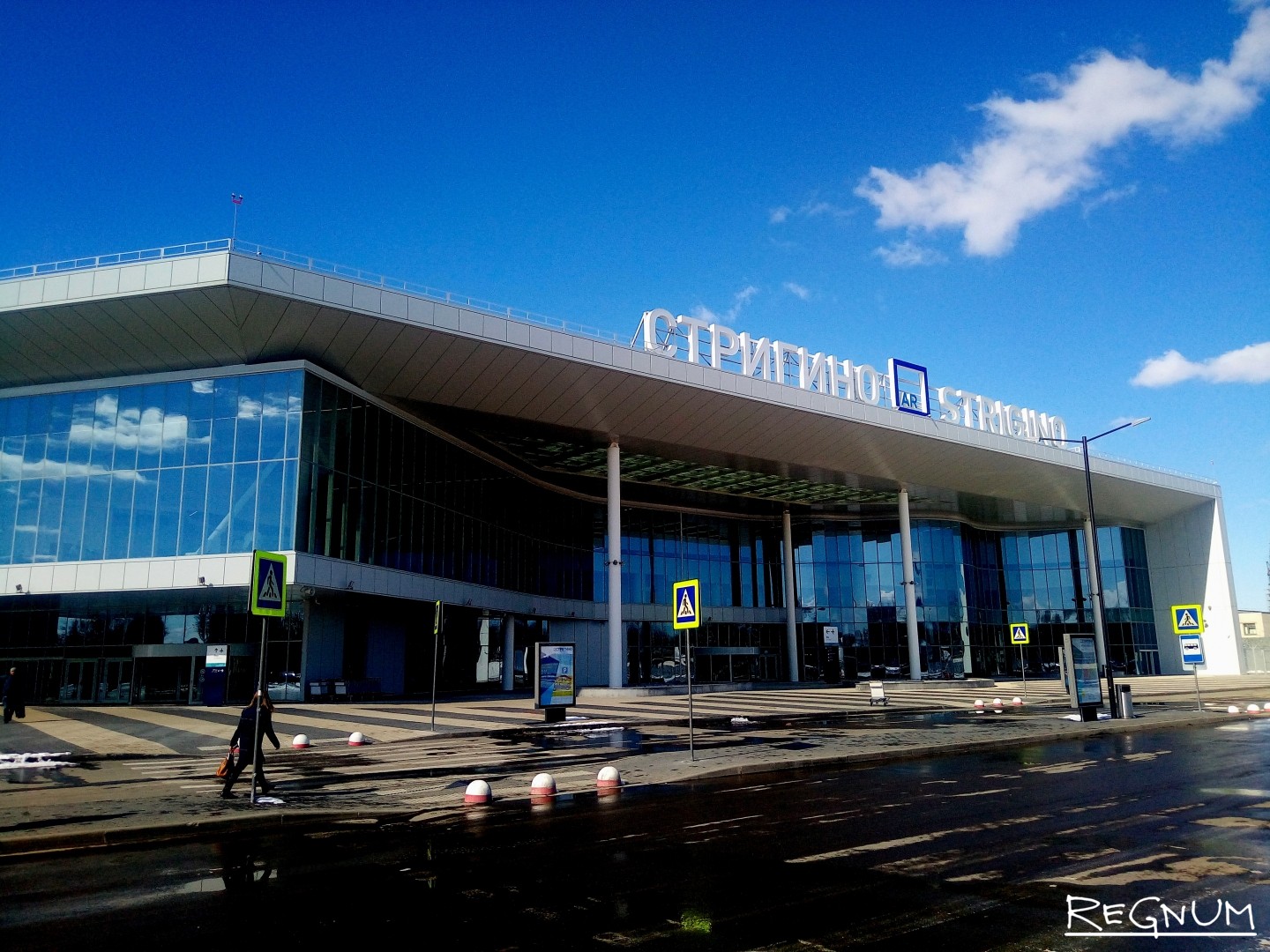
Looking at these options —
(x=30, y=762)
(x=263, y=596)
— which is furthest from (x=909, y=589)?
(x=263, y=596)

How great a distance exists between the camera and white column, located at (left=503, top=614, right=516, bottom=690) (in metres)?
51.6

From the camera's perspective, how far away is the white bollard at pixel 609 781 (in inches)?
516

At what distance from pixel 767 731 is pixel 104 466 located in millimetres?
28790

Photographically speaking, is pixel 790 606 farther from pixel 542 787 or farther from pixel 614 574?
pixel 542 787

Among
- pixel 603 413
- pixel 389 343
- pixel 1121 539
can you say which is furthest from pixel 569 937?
pixel 1121 539

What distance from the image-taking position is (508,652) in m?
51.6

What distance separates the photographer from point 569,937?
19.3 feet

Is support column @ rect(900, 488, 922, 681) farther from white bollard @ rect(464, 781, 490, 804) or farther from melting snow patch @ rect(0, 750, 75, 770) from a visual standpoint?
melting snow patch @ rect(0, 750, 75, 770)

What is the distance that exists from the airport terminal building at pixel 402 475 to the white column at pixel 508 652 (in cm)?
24

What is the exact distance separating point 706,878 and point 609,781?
5964mm

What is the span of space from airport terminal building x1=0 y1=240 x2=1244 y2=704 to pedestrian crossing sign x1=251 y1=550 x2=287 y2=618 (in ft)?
62.9

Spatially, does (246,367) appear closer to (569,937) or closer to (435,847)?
(435,847)

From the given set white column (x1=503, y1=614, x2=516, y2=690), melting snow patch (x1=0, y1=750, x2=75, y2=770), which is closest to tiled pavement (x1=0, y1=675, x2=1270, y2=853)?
melting snow patch (x1=0, y1=750, x2=75, y2=770)

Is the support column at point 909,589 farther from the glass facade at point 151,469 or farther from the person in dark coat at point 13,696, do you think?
the person in dark coat at point 13,696
